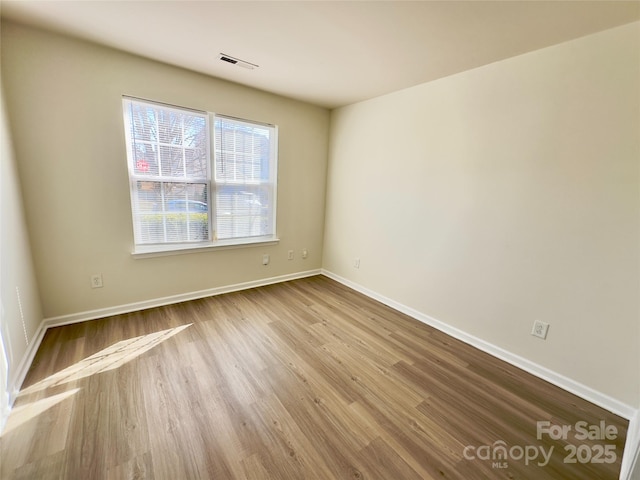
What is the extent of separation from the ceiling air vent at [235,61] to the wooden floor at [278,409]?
7.68ft

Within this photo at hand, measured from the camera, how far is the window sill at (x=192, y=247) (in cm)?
259

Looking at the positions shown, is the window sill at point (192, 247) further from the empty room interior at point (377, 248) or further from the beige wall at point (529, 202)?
the beige wall at point (529, 202)

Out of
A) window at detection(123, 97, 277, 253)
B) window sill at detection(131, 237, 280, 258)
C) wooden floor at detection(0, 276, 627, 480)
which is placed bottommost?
wooden floor at detection(0, 276, 627, 480)

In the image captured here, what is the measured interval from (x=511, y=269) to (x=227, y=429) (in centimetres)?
227

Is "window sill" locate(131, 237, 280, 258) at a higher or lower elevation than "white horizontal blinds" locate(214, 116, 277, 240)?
lower

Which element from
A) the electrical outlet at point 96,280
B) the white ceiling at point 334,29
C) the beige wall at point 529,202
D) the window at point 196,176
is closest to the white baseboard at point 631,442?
the beige wall at point 529,202

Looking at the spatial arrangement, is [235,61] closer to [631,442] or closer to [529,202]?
[529,202]

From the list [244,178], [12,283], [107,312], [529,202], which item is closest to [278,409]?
[12,283]

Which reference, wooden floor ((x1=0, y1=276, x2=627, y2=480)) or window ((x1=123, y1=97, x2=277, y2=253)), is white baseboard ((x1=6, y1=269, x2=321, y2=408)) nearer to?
wooden floor ((x1=0, y1=276, x2=627, y2=480))

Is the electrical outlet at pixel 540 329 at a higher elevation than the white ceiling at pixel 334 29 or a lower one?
lower

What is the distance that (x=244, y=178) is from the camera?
313cm

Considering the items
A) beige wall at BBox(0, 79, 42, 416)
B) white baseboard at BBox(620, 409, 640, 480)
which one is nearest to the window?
beige wall at BBox(0, 79, 42, 416)

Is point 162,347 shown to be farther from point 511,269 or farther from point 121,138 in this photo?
point 511,269

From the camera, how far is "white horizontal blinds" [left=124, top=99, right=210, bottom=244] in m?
2.44
